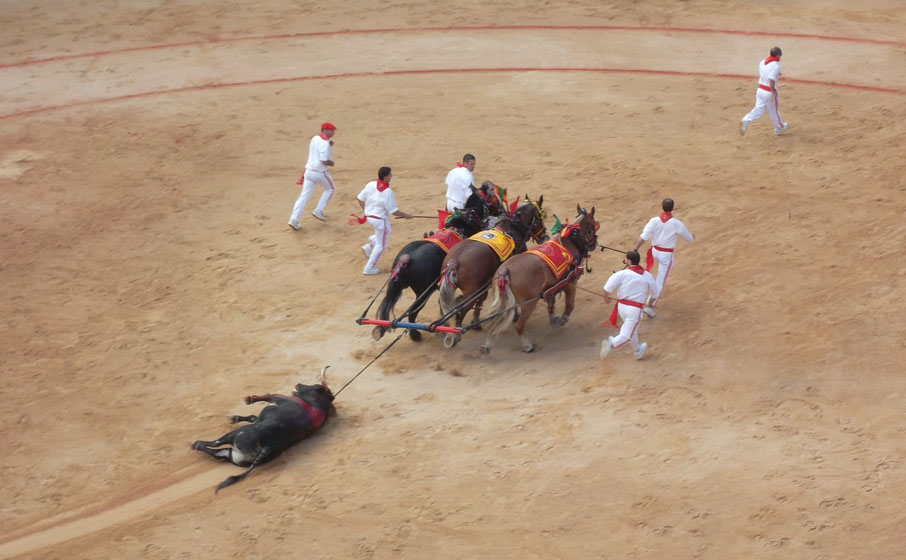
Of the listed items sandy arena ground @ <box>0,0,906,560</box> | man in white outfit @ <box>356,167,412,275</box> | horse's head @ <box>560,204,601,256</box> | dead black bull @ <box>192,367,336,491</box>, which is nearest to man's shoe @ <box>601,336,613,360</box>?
sandy arena ground @ <box>0,0,906,560</box>

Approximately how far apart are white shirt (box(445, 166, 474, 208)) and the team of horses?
890mm

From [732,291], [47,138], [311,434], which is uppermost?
[47,138]

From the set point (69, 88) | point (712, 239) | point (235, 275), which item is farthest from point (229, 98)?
point (712, 239)

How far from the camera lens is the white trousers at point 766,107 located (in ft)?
55.4

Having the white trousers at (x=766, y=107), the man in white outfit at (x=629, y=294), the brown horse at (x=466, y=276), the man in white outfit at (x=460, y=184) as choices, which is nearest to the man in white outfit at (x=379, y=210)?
the man in white outfit at (x=460, y=184)

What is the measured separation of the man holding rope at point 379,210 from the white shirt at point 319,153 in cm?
148

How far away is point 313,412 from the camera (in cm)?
1041

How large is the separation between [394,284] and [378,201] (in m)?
2.11

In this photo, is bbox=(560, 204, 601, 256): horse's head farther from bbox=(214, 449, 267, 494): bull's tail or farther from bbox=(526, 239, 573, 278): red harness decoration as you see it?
bbox=(214, 449, 267, 494): bull's tail

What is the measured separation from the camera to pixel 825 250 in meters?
13.9

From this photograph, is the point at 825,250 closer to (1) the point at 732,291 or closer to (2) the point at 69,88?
(1) the point at 732,291

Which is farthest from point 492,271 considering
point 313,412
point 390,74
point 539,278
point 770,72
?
point 390,74

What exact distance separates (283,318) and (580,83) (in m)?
9.18

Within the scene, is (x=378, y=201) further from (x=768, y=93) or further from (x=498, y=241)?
(x=768, y=93)
